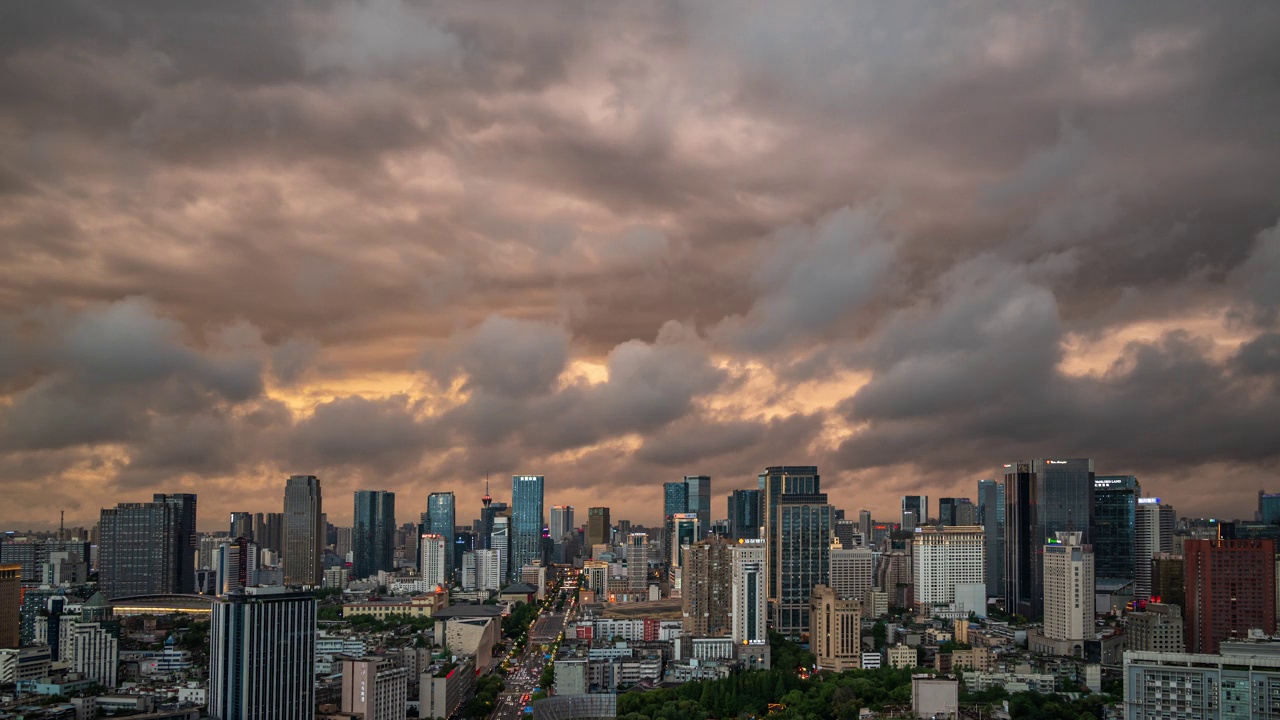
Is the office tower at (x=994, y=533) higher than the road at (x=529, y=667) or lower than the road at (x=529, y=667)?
higher

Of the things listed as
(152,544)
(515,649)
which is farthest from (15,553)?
(515,649)

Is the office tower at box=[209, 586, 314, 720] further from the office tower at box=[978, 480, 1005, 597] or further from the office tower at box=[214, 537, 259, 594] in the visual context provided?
the office tower at box=[978, 480, 1005, 597]

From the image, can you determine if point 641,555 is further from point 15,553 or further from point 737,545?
point 15,553

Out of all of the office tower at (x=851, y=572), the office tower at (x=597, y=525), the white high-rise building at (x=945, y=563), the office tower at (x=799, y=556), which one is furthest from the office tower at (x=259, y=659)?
the office tower at (x=597, y=525)

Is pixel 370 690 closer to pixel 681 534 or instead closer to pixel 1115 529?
pixel 1115 529

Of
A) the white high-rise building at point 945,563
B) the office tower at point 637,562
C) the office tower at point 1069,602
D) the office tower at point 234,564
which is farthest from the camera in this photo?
the office tower at point 637,562

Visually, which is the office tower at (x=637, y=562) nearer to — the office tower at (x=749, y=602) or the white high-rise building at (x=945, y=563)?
the white high-rise building at (x=945, y=563)
